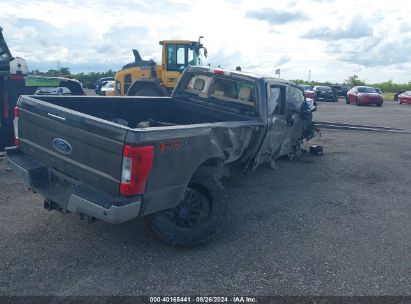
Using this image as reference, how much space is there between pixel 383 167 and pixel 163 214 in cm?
627

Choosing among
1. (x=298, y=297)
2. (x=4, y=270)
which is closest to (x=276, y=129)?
(x=298, y=297)

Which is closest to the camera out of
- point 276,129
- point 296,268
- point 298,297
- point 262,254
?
point 298,297

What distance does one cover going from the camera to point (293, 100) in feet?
23.9

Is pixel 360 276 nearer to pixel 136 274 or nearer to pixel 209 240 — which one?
pixel 209 240

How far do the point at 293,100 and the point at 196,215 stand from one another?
400cm

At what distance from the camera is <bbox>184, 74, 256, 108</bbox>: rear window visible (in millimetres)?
5766

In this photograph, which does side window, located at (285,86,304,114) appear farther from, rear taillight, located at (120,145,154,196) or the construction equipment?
the construction equipment

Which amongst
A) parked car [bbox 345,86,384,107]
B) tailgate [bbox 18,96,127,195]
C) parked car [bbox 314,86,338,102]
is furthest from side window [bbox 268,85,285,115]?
parked car [bbox 314,86,338,102]

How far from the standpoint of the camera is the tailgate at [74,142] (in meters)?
3.30

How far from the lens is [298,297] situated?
10.8ft

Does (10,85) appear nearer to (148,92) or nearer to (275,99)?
(148,92)

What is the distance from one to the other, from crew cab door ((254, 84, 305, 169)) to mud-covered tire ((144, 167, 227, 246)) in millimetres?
1717

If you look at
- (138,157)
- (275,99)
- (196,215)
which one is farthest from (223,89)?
(138,157)

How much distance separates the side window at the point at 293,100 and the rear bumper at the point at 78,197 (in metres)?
4.17
